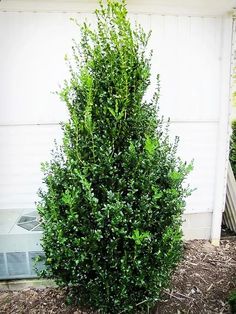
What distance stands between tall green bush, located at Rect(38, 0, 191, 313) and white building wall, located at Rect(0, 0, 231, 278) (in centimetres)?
82

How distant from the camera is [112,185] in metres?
1.79

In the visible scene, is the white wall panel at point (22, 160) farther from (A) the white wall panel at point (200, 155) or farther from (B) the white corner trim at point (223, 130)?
(B) the white corner trim at point (223, 130)

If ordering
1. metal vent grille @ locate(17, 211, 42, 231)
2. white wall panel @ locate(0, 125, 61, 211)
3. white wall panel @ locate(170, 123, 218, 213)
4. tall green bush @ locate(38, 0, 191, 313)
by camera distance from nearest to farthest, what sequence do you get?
tall green bush @ locate(38, 0, 191, 313)
metal vent grille @ locate(17, 211, 42, 231)
white wall panel @ locate(0, 125, 61, 211)
white wall panel @ locate(170, 123, 218, 213)

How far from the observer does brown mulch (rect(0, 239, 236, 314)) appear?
2.36 metres

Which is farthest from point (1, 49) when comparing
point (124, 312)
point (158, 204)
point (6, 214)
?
point (124, 312)

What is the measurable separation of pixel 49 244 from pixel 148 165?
0.81 metres

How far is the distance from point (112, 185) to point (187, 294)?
1.35 meters

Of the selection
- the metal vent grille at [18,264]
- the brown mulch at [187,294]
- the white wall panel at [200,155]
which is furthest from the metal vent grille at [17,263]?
the white wall panel at [200,155]

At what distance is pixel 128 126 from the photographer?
1801 millimetres

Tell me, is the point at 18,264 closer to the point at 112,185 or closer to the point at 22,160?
the point at 22,160

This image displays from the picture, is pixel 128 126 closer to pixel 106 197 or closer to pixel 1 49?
pixel 106 197

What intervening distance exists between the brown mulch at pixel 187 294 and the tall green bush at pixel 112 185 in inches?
22.7

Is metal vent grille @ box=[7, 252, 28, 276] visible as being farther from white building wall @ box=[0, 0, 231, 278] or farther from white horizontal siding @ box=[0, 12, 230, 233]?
white horizontal siding @ box=[0, 12, 230, 233]

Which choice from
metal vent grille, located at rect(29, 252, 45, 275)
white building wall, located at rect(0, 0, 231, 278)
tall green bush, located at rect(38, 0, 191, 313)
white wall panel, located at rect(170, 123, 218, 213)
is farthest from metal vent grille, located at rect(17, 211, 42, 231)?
white wall panel, located at rect(170, 123, 218, 213)
